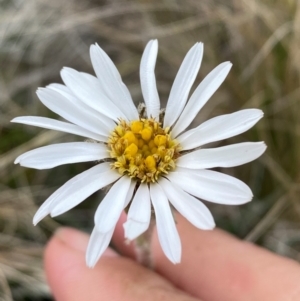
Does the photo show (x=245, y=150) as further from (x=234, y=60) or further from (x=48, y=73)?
(x=48, y=73)

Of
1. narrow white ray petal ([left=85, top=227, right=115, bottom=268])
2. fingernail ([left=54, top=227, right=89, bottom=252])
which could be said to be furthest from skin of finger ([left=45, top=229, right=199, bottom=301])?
narrow white ray petal ([left=85, top=227, right=115, bottom=268])

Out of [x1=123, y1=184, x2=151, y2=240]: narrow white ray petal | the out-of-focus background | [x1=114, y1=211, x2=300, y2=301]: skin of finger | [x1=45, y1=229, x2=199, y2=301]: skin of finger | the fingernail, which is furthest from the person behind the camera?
the out-of-focus background

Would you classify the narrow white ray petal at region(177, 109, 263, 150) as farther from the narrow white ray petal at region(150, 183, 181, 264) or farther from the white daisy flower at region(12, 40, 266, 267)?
the narrow white ray petal at region(150, 183, 181, 264)

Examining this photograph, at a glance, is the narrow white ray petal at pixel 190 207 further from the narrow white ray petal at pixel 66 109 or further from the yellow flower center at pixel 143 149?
the narrow white ray petal at pixel 66 109

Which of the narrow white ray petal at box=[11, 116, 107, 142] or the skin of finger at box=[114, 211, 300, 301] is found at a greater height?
the narrow white ray petal at box=[11, 116, 107, 142]

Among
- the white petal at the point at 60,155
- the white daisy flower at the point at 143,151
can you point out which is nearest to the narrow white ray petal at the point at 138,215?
the white daisy flower at the point at 143,151

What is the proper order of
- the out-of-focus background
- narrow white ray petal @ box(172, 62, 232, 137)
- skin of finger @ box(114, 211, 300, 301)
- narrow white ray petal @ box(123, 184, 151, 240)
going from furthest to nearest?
the out-of-focus background < skin of finger @ box(114, 211, 300, 301) < narrow white ray petal @ box(172, 62, 232, 137) < narrow white ray petal @ box(123, 184, 151, 240)
